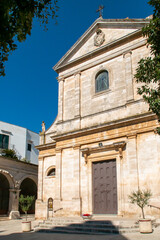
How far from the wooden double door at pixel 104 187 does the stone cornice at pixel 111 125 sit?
88.3 inches

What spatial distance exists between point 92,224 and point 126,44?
482 inches

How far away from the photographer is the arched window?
1998 centimetres

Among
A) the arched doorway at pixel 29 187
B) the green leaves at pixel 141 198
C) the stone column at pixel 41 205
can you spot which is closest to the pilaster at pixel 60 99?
the stone column at pixel 41 205

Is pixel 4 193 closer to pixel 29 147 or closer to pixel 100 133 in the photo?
pixel 100 133

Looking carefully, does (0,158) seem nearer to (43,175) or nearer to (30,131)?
(43,175)

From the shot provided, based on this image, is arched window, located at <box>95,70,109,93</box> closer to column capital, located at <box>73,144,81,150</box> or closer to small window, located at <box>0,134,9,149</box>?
column capital, located at <box>73,144,81,150</box>

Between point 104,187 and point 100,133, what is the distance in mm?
3593

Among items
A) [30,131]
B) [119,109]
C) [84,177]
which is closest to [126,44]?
[119,109]

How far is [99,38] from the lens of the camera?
69.4ft

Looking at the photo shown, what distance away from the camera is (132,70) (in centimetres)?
1855

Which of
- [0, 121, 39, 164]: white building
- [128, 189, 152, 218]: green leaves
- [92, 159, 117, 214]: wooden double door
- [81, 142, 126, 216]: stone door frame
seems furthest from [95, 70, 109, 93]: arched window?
[0, 121, 39, 164]: white building

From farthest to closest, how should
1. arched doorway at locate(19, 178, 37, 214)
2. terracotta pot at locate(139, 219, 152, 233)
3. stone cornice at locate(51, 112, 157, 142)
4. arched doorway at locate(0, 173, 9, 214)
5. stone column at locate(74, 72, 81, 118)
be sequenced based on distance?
arched doorway at locate(19, 178, 37, 214)
arched doorway at locate(0, 173, 9, 214)
stone column at locate(74, 72, 81, 118)
stone cornice at locate(51, 112, 157, 142)
terracotta pot at locate(139, 219, 152, 233)

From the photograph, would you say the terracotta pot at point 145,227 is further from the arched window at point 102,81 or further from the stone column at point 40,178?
the stone column at point 40,178

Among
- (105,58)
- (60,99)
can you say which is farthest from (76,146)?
(105,58)
